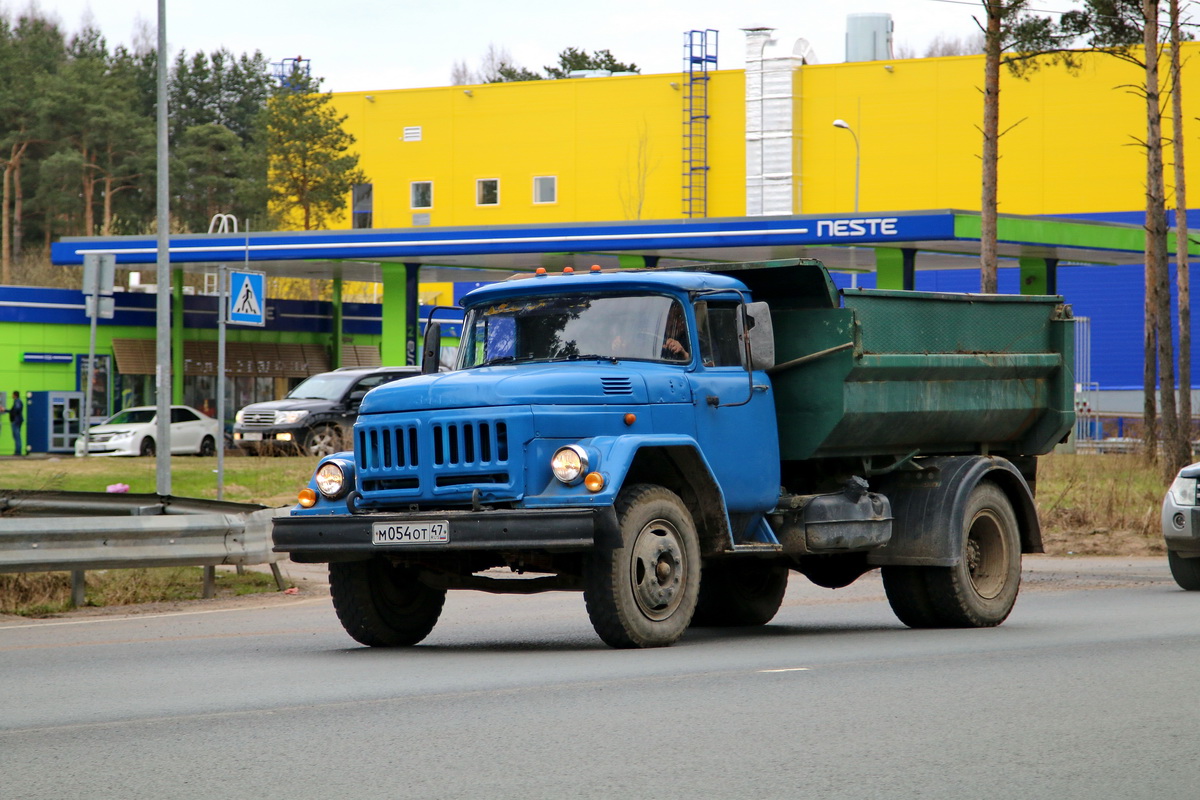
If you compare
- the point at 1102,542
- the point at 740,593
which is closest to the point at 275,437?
the point at 1102,542

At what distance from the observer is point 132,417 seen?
132 feet

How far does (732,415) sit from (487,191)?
215ft

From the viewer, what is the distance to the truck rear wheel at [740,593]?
1301 centimetres

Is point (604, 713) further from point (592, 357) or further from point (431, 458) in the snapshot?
point (592, 357)

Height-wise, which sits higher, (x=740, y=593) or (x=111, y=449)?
(x=111, y=449)

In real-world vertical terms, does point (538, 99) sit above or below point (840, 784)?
above

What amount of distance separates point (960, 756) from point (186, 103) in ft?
281

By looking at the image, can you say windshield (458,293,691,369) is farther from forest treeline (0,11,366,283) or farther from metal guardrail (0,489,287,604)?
forest treeline (0,11,366,283)

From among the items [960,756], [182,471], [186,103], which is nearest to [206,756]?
[960,756]

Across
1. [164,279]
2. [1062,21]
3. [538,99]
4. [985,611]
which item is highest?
[538,99]

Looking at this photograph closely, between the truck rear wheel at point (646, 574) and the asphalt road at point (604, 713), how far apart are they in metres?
0.26

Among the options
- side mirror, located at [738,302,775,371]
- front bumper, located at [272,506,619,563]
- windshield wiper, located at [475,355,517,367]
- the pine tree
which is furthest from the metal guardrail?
the pine tree

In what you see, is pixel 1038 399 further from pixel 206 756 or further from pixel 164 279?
pixel 164 279

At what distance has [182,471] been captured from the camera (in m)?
30.3
